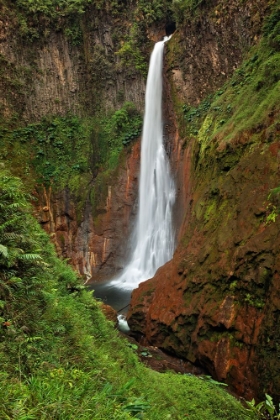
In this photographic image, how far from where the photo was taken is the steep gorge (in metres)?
6.22

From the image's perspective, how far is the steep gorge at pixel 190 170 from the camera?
622cm

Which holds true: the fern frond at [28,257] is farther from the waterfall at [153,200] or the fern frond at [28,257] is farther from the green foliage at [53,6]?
the green foliage at [53,6]

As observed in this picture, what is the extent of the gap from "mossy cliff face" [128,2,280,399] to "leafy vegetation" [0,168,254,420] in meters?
1.05

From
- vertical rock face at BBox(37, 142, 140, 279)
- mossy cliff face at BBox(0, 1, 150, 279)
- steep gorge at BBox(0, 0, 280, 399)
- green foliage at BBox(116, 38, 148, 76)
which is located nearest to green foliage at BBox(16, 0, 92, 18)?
mossy cliff face at BBox(0, 1, 150, 279)

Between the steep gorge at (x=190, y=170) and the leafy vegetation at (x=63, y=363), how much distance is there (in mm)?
→ 1523

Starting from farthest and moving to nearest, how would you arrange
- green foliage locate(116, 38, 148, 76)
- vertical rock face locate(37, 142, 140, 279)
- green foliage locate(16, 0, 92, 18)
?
1. green foliage locate(116, 38, 148, 76)
2. green foliage locate(16, 0, 92, 18)
3. vertical rock face locate(37, 142, 140, 279)

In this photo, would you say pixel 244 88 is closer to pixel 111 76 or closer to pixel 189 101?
pixel 189 101

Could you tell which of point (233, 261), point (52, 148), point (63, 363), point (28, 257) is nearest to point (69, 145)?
point (52, 148)

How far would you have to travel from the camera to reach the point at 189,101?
18.0 meters

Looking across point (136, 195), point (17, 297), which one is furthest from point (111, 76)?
point (17, 297)

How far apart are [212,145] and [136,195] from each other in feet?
30.4

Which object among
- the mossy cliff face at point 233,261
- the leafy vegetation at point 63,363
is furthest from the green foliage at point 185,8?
the leafy vegetation at point 63,363

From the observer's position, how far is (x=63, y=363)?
2.80 m

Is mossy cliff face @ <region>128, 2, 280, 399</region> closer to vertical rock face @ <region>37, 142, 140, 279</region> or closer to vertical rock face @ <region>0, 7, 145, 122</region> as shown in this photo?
vertical rock face @ <region>37, 142, 140, 279</region>
